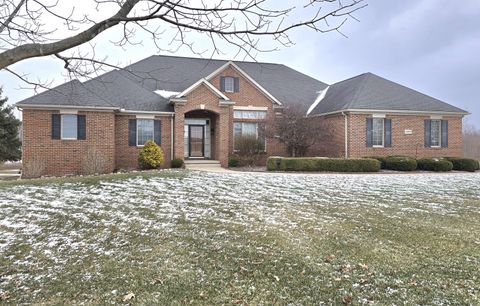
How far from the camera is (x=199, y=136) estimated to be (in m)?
22.4

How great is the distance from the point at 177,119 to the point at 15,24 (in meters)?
→ 14.8

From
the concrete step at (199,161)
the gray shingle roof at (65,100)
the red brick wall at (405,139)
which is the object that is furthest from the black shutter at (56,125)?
the red brick wall at (405,139)

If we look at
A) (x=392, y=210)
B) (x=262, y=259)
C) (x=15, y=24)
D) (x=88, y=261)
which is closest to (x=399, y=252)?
(x=262, y=259)

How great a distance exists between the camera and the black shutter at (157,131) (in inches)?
764

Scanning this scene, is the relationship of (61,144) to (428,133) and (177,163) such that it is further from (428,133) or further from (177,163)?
(428,133)

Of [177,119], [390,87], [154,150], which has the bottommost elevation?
[154,150]

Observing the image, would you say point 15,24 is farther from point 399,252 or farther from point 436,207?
point 436,207

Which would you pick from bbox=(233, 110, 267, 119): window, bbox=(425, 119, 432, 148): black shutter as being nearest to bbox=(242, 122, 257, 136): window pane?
bbox=(233, 110, 267, 119): window

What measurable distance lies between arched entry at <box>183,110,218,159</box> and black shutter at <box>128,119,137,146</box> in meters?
3.77

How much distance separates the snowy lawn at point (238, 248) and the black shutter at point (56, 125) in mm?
8323

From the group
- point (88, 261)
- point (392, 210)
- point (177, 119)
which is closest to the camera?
point (88, 261)

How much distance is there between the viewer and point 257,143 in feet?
65.4

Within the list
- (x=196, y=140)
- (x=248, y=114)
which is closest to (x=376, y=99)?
(x=248, y=114)

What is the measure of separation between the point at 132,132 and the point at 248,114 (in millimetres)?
6801
